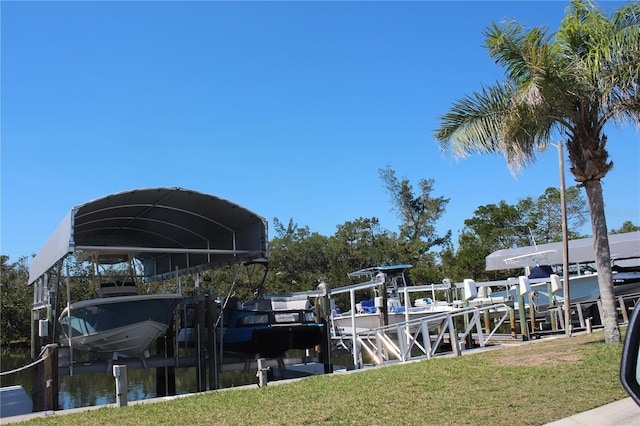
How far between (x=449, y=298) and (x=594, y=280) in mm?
5533

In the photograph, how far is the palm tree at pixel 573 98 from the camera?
37.0ft

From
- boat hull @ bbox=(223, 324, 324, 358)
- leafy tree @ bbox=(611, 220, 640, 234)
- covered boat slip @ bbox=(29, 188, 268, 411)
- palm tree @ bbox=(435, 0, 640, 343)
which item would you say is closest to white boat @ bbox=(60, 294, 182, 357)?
covered boat slip @ bbox=(29, 188, 268, 411)

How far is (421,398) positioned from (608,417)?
91.5 inches

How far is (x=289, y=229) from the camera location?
4891cm

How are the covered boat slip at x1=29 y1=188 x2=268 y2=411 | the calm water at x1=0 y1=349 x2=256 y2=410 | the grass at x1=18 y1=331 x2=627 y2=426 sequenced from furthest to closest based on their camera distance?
the calm water at x1=0 y1=349 x2=256 y2=410 → the covered boat slip at x1=29 y1=188 x2=268 y2=411 → the grass at x1=18 y1=331 x2=627 y2=426

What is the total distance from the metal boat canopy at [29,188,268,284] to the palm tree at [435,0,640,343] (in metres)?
5.98

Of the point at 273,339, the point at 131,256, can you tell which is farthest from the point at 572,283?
the point at 131,256

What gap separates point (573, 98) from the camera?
11.8 meters

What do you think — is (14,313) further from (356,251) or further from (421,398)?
(421,398)

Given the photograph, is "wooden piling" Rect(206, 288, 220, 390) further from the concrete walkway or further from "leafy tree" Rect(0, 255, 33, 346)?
"leafy tree" Rect(0, 255, 33, 346)

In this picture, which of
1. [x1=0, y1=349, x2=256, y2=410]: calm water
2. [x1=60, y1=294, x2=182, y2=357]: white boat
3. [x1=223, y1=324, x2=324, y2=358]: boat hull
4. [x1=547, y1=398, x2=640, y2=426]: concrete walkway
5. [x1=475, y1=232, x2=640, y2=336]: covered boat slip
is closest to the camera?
[x1=547, y1=398, x2=640, y2=426]: concrete walkway

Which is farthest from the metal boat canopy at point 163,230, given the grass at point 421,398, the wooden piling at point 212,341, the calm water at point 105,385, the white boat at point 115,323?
the grass at point 421,398

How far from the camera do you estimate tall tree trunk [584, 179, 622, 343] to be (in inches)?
464

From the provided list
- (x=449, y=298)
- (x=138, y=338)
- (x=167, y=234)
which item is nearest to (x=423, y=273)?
(x=449, y=298)
